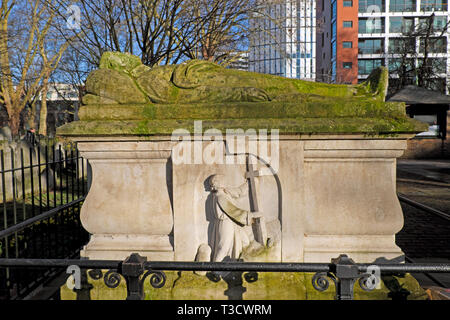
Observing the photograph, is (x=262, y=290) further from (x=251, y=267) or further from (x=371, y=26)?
(x=371, y=26)

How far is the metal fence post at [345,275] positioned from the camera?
1.91 m

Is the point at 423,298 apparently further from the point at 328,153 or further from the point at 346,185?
the point at 328,153

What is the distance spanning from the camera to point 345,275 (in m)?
1.92

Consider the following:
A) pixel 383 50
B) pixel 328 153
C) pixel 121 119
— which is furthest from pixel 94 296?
pixel 383 50

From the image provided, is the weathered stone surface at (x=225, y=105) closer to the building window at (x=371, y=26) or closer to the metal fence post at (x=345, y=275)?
the metal fence post at (x=345, y=275)

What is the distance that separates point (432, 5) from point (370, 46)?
8075mm

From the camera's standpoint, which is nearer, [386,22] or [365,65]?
[386,22]

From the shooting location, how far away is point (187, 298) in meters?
2.76

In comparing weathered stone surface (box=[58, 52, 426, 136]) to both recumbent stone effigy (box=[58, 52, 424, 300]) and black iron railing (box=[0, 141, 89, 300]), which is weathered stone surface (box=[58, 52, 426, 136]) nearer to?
recumbent stone effigy (box=[58, 52, 424, 300])

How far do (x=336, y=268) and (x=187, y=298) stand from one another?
1.39 meters

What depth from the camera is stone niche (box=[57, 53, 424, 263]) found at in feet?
9.23

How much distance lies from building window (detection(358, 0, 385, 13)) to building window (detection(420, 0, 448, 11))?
182 inches

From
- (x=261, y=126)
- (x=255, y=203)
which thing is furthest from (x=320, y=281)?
(x=261, y=126)

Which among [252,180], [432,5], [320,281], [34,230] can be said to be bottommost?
[34,230]
